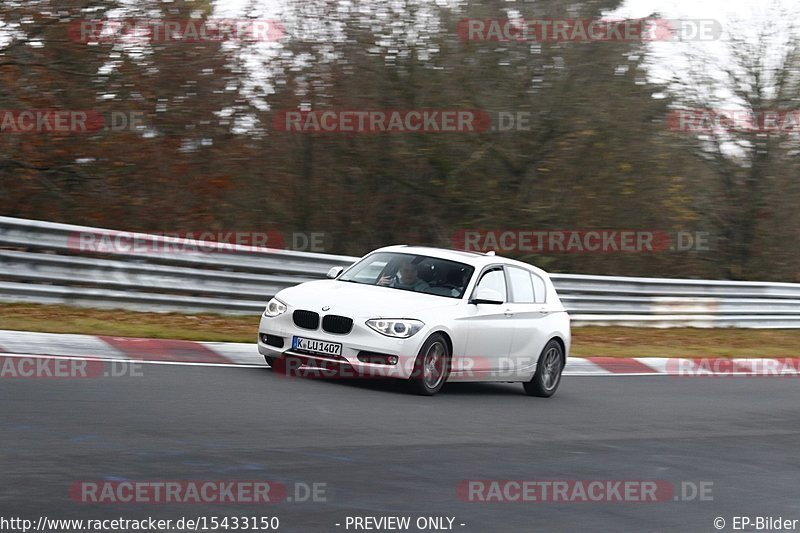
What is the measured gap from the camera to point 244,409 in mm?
8906

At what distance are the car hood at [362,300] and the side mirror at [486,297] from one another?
0.69ft

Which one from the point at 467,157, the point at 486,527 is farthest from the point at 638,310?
the point at 486,527

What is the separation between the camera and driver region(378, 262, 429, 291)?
37.8ft

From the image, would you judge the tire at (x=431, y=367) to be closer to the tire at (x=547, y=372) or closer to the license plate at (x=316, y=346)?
the license plate at (x=316, y=346)

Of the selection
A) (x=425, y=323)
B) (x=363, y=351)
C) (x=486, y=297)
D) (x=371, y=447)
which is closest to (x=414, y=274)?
(x=486, y=297)

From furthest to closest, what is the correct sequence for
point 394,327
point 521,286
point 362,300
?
point 521,286 < point 362,300 < point 394,327

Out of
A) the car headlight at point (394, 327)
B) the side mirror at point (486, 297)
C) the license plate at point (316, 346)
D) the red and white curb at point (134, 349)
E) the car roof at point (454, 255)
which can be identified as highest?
the car roof at point (454, 255)

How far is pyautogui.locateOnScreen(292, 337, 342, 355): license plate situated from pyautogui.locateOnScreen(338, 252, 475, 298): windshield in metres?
1.17

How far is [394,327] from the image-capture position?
10.5 meters

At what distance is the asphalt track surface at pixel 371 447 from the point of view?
20.7 ft

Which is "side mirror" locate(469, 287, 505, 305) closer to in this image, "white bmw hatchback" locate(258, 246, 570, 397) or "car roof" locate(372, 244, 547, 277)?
"white bmw hatchback" locate(258, 246, 570, 397)

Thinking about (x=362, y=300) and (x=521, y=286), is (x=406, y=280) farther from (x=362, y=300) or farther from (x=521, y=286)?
(x=521, y=286)

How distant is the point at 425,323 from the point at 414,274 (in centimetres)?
116

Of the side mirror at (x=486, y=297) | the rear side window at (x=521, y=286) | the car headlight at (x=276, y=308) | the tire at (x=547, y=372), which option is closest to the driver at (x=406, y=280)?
the side mirror at (x=486, y=297)
